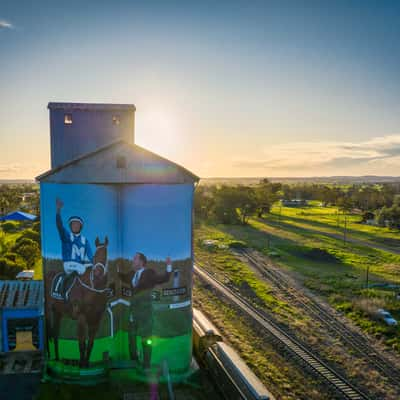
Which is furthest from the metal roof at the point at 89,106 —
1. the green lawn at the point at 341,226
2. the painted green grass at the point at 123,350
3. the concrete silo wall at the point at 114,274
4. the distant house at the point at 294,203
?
the distant house at the point at 294,203

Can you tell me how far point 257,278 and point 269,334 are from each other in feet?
41.3

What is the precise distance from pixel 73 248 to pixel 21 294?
5.50 metres

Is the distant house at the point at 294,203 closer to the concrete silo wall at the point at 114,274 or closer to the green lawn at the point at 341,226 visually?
the green lawn at the point at 341,226

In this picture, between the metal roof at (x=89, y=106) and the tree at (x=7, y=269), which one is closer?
the metal roof at (x=89, y=106)

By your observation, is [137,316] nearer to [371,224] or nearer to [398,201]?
[371,224]

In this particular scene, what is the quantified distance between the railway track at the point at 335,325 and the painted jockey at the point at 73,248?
52.9 feet

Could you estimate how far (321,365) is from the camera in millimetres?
19016

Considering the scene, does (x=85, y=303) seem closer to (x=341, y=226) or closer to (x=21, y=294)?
(x=21, y=294)

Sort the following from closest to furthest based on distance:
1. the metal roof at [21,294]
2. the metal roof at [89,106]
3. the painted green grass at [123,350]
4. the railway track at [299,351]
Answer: the painted green grass at [123,350] → the railway track at [299,351] → the metal roof at [21,294] → the metal roof at [89,106]

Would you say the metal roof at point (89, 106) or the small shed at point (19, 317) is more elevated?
the metal roof at point (89, 106)

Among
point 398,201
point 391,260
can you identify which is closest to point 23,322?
point 391,260

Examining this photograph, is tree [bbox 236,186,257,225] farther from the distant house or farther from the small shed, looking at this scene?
the small shed

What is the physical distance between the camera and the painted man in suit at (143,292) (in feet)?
51.5

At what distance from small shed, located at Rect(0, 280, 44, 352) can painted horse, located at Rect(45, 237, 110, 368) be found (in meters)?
2.39
